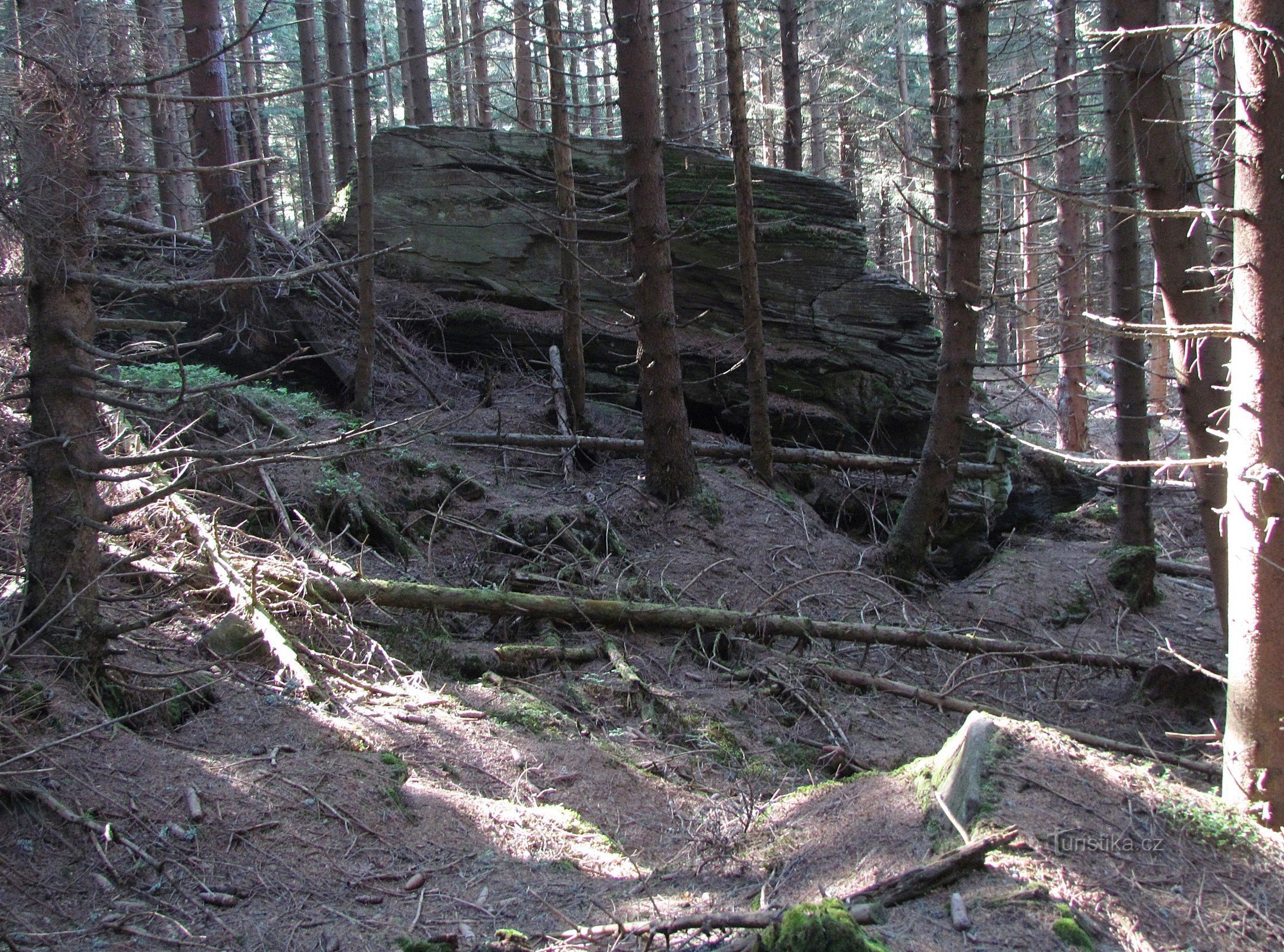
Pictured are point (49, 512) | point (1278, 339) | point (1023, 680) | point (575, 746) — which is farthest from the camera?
point (1023, 680)

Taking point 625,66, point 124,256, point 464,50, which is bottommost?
point 124,256

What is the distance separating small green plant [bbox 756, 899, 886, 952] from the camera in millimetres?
2488

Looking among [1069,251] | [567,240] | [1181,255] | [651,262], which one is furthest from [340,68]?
[1069,251]

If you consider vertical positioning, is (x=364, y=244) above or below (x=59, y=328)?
above

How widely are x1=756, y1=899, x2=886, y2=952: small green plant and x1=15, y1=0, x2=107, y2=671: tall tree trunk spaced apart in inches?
128

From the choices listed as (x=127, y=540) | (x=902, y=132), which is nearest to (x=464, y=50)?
(x=902, y=132)

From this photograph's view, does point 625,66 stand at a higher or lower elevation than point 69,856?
higher

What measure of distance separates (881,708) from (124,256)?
1082 cm

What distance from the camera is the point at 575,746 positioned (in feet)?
17.1

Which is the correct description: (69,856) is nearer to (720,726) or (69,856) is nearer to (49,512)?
(49,512)

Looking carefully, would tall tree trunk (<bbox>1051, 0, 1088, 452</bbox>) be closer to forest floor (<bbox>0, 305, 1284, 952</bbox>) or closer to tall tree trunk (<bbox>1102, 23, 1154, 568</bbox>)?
tall tree trunk (<bbox>1102, 23, 1154, 568</bbox>)

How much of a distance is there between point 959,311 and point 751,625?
3.65 metres

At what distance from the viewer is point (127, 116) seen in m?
4.04

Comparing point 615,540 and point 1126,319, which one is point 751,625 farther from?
point 1126,319
